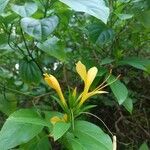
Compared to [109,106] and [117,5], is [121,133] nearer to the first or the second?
[109,106]

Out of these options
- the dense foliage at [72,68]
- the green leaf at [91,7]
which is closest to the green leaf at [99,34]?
the dense foliage at [72,68]

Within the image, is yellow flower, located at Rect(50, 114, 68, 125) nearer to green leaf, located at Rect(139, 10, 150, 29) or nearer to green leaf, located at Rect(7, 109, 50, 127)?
green leaf, located at Rect(7, 109, 50, 127)

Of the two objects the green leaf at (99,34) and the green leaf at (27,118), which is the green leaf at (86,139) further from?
the green leaf at (99,34)

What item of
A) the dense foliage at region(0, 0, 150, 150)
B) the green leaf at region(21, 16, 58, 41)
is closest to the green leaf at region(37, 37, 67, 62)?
the dense foliage at region(0, 0, 150, 150)

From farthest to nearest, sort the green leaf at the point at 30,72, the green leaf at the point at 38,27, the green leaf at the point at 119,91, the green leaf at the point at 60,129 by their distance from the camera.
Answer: the green leaf at the point at 30,72
the green leaf at the point at 119,91
the green leaf at the point at 38,27
the green leaf at the point at 60,129

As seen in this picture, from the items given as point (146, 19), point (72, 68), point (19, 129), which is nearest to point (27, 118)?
point (19, 129)

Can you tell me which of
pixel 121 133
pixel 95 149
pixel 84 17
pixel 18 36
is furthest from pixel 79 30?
pixel 95 149
